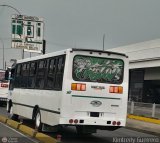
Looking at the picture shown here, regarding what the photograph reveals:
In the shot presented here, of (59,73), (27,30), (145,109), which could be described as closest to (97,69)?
(59,73)

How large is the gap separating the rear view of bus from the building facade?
99.5 feet

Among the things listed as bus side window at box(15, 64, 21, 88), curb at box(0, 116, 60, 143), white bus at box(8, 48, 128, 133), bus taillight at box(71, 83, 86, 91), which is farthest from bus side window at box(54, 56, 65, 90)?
bus side window at box(15, 64, 21, 88)

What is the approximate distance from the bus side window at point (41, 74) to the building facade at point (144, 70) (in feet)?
94.7

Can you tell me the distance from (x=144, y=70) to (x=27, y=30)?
18725mm

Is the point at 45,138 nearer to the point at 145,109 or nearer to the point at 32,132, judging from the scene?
the point at 32,132

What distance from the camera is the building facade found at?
47294 millimetres

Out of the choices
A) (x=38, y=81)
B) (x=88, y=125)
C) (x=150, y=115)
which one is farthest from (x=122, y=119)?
(x=150, y=115)

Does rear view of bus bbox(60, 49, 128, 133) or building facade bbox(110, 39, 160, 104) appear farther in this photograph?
building facade bbox(110, 39, 160, 104)

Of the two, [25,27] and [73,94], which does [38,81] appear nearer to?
[73,94]

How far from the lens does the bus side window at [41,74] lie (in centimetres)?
1741

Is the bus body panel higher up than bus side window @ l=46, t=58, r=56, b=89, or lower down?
lower down

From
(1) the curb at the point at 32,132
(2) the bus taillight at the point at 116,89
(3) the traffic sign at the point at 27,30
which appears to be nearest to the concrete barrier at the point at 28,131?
(1) the curb at the point at 32,132

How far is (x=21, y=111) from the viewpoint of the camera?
20688 millimetres

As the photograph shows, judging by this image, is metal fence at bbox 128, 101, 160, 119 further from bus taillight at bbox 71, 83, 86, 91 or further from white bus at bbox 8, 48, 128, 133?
bus taillight at bbox 71, 83, 86, 91
